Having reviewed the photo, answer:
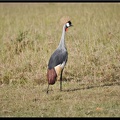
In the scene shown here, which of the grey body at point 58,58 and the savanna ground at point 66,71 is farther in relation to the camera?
the grey body at point 58,58

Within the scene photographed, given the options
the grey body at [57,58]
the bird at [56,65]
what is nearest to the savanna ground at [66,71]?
the bird at [56,65]

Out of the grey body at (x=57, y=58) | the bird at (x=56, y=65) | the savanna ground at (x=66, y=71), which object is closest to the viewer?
the savanna ground at (x=66, y=71)

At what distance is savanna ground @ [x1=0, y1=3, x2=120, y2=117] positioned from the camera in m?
7.94

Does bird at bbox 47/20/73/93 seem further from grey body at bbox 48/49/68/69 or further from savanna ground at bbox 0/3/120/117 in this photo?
savanna ground at bbox 0/3/120/117

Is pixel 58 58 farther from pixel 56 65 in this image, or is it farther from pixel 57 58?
pixel 56 65

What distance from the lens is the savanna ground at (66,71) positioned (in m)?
7.94

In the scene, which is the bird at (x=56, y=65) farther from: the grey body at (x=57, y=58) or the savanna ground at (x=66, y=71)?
the savanna ground at (x=66, y=71)

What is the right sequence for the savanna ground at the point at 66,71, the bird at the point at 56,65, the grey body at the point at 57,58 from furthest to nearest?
the grey body at the point at 57,58 → the bird at the point at 56,65 → the savanna ground at the point at 66,71

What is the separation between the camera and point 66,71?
1105cm

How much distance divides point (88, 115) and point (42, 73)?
364 cm

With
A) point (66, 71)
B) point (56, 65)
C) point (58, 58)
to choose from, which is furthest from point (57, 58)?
point (66, 71)

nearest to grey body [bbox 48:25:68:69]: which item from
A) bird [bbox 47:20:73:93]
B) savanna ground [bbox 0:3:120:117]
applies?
bird [bbox 47:20:73:93]

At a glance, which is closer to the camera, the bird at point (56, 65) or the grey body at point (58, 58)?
the bird at point (56, 65)

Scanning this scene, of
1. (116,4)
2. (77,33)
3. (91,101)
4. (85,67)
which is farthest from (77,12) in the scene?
(91,101)
